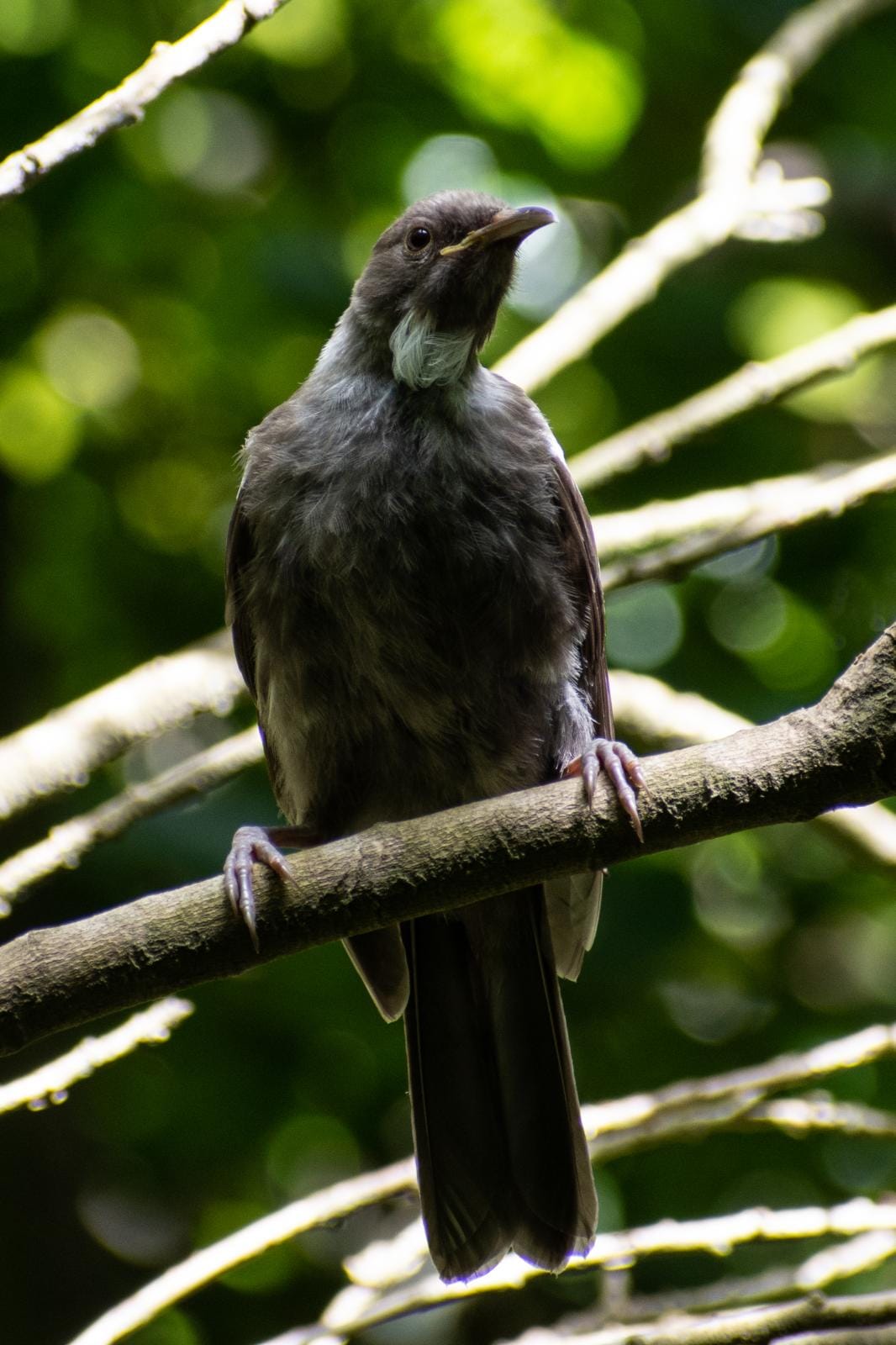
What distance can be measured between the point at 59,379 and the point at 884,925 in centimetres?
Result: 365

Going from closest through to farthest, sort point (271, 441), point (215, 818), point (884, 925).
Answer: point (271, 441), point (215, 818), point (884, 925)

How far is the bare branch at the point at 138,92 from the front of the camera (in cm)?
267

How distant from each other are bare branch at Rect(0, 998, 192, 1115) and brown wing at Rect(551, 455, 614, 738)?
1.34 m

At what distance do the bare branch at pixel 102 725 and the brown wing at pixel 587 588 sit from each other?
0.95 metres

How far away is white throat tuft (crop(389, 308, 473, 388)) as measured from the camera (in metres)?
3.98

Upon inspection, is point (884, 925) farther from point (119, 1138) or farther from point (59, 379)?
point (59, 379)

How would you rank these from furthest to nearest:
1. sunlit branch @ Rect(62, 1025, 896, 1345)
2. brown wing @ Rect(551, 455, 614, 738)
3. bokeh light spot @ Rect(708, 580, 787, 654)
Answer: bokeh light spot @ Rect(708, 580, 787, 654) < brown wing @ Rect(551, 455, 614, 738) < sunlit branch @ Rect(62, 1025, 896, 1345)

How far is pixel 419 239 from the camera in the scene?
420 cm

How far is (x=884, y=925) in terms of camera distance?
224 inches

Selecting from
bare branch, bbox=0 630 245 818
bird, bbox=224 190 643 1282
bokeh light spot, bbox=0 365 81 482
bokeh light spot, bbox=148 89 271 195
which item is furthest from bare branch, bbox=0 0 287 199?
bokeh light spot, bbox=0 365 81 482

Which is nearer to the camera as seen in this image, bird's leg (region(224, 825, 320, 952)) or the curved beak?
bird's leg (region(224, 825, 320, 952))

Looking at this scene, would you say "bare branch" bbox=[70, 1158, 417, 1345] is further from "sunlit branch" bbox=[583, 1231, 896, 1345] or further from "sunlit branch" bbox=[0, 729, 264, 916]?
"sunlit branch" bbox=[0, 729, 264, 916]

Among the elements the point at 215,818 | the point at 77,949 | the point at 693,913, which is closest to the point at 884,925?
the point at 693,913

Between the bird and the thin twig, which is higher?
the bird
